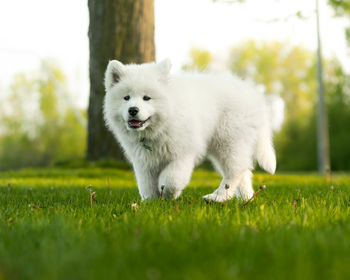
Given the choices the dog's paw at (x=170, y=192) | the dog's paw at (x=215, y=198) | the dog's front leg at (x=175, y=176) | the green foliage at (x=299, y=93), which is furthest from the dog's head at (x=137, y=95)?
the green foliage at (x=299, y=93)

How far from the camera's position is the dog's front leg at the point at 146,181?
4.41 meters

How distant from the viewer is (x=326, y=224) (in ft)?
8.84

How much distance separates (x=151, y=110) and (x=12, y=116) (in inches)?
1471

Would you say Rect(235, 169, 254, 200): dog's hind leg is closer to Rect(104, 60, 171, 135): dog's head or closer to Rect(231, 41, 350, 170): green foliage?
Rect(104, 60, 171, 135): dog's head

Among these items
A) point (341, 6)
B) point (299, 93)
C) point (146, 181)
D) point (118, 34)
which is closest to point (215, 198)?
point (146, 181)

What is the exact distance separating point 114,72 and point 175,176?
1231 millimetres

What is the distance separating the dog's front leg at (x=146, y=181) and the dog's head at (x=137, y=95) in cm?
46

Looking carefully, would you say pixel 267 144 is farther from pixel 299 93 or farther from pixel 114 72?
pixel 299 93

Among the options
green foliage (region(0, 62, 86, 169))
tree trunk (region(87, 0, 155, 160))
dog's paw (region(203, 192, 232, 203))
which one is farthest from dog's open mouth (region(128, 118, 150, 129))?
green foliage (region(0, 62, 86, 169))

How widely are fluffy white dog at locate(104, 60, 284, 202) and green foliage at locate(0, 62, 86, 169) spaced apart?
33329 mm

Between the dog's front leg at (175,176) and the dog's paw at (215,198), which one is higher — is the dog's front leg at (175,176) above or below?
above

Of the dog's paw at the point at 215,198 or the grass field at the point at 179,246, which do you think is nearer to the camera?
the grass field at the point at 179,246

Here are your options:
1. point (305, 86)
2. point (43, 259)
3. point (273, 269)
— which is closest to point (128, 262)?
point (43, 259)

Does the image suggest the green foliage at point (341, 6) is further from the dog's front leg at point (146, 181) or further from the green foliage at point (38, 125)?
the green foliage at point (38, 125)
